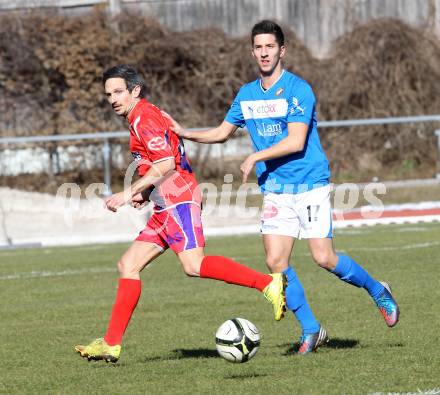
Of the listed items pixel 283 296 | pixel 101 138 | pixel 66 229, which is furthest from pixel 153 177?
pixel 101 138

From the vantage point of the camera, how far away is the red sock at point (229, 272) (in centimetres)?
729

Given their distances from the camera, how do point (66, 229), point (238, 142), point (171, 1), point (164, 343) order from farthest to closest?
1. point (171, 1)
2. point (238, 142)
3. point (66, 229)
4. point (164, 343)

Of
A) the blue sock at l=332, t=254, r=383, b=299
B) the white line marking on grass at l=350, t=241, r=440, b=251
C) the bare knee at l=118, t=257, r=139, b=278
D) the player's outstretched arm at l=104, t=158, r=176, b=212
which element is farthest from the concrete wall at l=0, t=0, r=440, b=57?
the player's outstretched arm at l=104, t=158, r=176, b=212

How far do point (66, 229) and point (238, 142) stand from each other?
16.4 ft

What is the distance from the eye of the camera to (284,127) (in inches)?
303

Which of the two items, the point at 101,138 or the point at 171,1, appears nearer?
the point at 101,138

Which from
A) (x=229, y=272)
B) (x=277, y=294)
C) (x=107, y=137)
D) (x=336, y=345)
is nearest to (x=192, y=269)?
(x=229, y=272)

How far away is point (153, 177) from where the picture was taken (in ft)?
23.9

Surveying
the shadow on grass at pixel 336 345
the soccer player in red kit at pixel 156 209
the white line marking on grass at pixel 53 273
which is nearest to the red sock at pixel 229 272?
the soccer player in red kit at pixel 156 209

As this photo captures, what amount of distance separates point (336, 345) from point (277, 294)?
1024 mm

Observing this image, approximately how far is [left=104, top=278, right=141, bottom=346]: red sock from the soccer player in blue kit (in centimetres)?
94

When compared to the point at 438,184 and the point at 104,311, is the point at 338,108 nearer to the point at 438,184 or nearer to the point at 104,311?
the point at 438,184

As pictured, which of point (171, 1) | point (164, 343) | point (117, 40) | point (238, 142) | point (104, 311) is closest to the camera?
point (164, 343)

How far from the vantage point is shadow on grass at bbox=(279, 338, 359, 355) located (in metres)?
7.84
